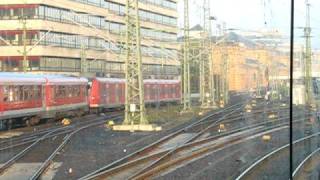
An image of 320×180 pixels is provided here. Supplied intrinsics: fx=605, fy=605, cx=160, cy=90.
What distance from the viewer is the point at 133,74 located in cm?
2756

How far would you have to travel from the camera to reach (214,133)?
25.5 m

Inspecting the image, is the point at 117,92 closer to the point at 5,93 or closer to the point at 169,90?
the point at 169,90

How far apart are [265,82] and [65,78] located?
44.1 feet

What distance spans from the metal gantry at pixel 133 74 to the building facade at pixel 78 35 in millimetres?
22519

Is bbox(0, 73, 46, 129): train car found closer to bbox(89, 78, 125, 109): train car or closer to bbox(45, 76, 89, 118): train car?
bbox(45, 76, 89, 118): train car

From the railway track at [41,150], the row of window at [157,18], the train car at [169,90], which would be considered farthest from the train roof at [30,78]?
the train car at [169,90]

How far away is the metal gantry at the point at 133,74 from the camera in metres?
26.6

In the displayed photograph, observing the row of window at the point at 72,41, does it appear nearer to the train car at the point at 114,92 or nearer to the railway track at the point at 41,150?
the train car at the point at 114,92

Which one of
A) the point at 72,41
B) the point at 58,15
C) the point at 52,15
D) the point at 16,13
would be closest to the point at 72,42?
the point at 72,41

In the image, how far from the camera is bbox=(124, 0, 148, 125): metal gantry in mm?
26578

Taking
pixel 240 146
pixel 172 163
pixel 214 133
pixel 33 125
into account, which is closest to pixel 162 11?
pixel 33 125

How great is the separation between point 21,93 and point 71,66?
39.8 m

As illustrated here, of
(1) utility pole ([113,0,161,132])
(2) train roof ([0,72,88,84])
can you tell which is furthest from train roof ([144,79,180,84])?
(1) utility pole ([113,0,161,132])

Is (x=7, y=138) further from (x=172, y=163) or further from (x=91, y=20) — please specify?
(x=91, y=20)
